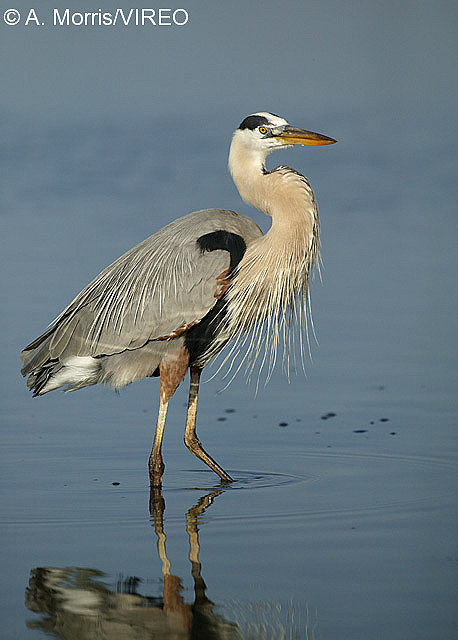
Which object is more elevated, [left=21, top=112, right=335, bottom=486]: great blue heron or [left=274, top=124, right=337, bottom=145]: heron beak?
[left=274, top=124, right=337, bottom=145]: heron beak

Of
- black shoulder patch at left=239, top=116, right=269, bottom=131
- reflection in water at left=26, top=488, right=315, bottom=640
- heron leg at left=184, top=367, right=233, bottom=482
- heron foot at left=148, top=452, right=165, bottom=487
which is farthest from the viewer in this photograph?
black shoulder patch at left=239, top=116, right=269, bottom=131

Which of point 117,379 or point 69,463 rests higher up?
point 117,379

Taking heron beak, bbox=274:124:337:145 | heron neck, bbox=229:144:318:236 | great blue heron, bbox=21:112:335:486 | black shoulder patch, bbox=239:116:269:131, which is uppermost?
black shoulder patch, bbox=239:116:269:131

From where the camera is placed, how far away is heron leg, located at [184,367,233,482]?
21.6ft

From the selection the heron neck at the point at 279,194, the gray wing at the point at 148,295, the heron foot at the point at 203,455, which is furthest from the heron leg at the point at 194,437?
the heron neck at the point at 279,194

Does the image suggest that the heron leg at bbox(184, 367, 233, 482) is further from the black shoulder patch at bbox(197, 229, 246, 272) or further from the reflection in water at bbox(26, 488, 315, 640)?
A: the reflection in water at bbox(26, 488, 315, 640)

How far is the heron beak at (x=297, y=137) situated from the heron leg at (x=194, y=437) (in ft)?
5.33

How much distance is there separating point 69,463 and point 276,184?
2292 millimetres

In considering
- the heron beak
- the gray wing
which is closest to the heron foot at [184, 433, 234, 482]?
the gray wing

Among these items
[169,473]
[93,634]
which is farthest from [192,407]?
[93,634]

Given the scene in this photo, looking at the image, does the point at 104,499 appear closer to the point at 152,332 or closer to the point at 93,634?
the point at 152,332

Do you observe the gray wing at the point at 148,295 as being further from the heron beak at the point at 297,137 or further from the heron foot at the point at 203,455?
the heron foot at the point at 203,455

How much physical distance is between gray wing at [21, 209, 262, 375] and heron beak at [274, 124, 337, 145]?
1.90 ft

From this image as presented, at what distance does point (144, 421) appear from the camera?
822 cm
